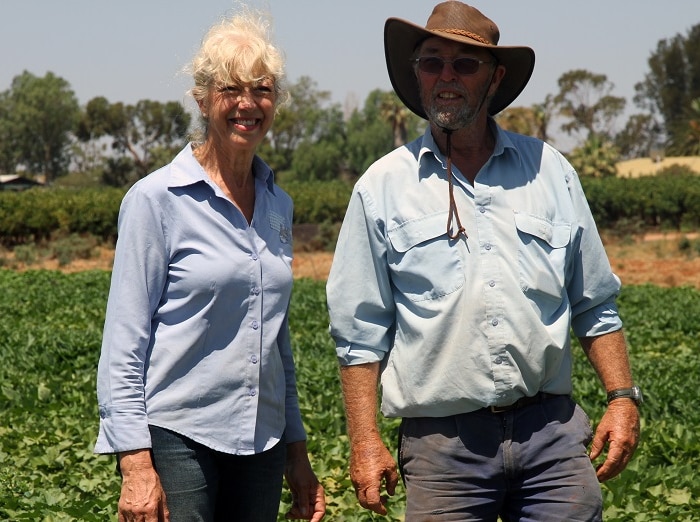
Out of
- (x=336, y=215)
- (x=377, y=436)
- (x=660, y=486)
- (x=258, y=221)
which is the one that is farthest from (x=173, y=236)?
(x=336, y=215)

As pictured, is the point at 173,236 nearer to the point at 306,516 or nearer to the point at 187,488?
the point at 187,488

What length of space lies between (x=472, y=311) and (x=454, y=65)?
77cm

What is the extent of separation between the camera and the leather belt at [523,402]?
325cm

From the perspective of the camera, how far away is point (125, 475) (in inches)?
114

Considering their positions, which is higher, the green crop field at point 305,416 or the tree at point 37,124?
the tree at point 37,124

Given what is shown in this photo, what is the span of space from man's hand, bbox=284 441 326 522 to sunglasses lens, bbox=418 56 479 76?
1.22 m

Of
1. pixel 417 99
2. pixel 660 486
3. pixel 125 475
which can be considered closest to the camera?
→ pixel 125 475

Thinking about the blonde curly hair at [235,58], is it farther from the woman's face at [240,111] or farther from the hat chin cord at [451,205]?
the hat chin cord at [451,205]

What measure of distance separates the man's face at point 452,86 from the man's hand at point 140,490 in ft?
4.41

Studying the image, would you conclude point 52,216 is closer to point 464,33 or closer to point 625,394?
point 464,33

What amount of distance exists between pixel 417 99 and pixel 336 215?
40584 millimetres

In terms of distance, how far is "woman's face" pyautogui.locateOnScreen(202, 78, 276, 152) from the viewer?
3107 millimetres

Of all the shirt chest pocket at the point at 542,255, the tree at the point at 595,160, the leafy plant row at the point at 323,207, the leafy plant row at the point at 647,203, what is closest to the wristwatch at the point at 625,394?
the shirt chest pocket at the point at 542,255

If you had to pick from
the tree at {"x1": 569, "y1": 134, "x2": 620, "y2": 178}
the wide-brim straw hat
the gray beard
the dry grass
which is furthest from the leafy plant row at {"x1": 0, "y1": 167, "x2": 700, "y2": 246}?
the gray beard
